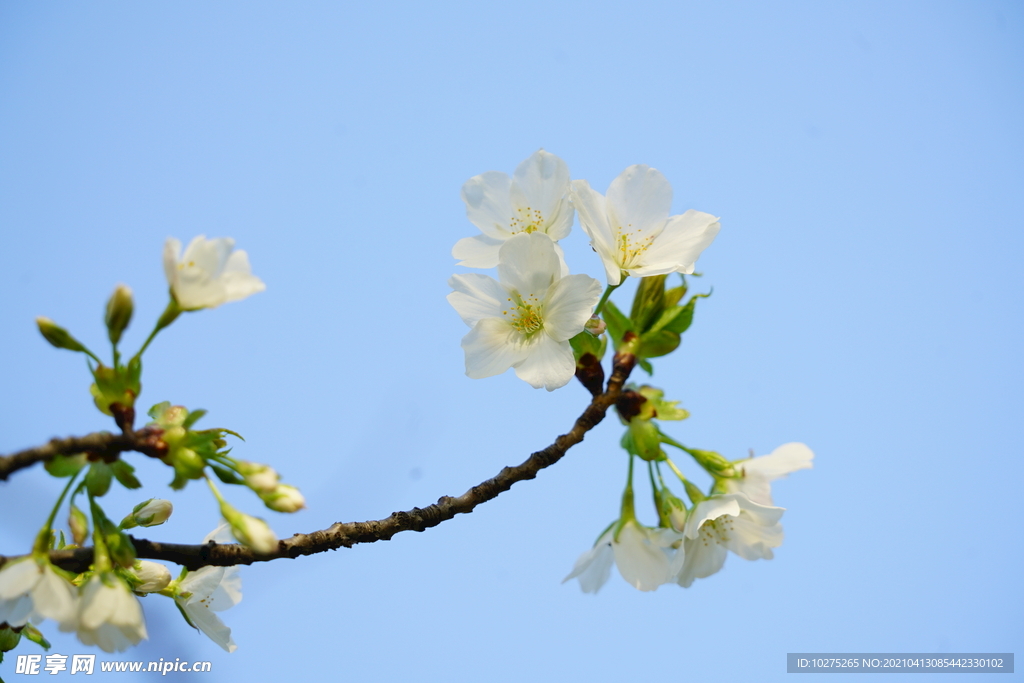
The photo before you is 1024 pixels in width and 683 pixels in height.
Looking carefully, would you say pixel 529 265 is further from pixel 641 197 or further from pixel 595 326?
pixel 641 197

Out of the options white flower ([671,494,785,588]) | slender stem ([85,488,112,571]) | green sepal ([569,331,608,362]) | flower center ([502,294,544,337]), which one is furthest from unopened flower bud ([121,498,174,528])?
white flower ([671,494,785,588])

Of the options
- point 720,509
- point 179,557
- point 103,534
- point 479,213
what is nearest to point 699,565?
point 720,509

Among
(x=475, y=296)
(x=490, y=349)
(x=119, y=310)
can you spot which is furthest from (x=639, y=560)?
(x=119, y=310)

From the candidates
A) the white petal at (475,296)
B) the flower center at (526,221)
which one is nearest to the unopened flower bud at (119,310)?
the white petal at (475,296)

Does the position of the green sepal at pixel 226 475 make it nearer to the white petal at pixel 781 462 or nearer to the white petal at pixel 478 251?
the white petal at pixel 478 251

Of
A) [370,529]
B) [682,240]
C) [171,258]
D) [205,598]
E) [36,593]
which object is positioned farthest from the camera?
[682,240]

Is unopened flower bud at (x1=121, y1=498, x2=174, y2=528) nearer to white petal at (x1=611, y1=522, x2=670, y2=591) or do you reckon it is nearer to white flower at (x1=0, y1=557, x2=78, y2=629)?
white flower at (x1=0, y1=557, x2=78, y2=629)

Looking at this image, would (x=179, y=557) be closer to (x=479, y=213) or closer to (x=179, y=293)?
(x=179, y=293)
